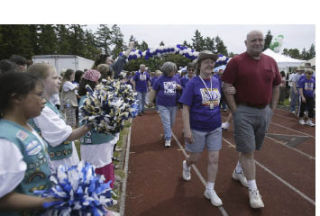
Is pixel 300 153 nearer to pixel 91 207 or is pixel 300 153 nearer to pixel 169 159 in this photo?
pixel 169 159

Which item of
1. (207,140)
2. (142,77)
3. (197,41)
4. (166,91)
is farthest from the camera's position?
(197,41)

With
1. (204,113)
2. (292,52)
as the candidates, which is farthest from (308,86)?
(292,52)

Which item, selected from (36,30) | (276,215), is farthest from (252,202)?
(36,30)

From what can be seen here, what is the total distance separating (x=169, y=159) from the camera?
17.3 feet

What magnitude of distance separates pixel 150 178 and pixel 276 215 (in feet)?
7.20

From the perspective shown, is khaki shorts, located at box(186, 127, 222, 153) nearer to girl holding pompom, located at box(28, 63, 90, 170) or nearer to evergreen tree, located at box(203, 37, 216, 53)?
girl holding pompom, located at box(28, 63, 90, 170)

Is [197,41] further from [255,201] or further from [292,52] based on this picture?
[255,201]

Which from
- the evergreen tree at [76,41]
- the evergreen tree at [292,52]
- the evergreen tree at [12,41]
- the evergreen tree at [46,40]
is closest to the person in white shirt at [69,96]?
the evergreen tree at [12,41]

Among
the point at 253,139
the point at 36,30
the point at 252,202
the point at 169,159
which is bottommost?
the point at 169,159

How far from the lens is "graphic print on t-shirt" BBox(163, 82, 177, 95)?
591 cm

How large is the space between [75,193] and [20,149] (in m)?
0.41

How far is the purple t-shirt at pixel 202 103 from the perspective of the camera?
3.25 meters

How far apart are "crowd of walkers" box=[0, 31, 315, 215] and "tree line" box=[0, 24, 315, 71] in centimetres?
184

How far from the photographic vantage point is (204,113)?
3.26 meters
